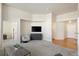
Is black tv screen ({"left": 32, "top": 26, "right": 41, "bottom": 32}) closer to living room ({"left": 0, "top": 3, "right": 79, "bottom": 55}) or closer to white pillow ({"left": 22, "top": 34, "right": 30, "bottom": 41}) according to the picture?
living room ({"left": 0, "top": 3, "right": 79, "bottom": 55})

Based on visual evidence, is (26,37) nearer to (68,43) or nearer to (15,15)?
(15,15)

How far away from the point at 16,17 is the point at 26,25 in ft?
1.04

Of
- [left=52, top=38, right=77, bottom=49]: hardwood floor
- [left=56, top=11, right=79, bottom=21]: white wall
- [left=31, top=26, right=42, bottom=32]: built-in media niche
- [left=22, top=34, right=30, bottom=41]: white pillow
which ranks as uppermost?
[left=56, top=11, right=79, bottom=21]: white wall

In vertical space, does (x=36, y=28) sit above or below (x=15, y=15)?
below

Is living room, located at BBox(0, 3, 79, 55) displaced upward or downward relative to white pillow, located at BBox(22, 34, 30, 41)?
upward

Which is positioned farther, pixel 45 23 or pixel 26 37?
pixel 45 23

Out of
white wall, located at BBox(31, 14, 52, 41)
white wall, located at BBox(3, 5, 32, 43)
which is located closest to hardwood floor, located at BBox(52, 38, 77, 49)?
white wall, located at BBox(31, 14, 52, 41)

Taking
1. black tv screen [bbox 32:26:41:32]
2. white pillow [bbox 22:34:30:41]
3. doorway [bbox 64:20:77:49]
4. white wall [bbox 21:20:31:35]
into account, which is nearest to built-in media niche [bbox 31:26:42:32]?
black tv screen [bbox 32:26:41:32]

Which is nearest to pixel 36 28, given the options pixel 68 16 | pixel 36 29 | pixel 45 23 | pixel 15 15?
pixel 36 29

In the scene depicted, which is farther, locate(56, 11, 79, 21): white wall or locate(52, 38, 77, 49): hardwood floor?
locate(52, 38, 77, 49): hardwood floor

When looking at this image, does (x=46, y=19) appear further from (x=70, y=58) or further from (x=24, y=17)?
(x=70, y=58)

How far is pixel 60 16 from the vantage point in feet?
7.93

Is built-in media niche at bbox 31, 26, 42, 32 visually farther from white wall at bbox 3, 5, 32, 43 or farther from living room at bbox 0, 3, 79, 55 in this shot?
white wall at bbox 3, 5, 32, 43

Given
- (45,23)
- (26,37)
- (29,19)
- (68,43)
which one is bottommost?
(68,43)
